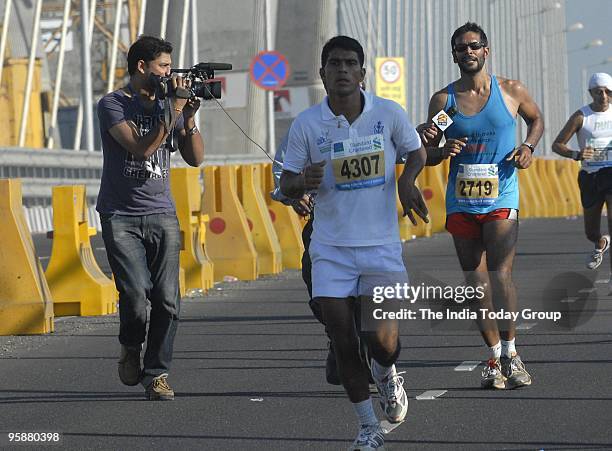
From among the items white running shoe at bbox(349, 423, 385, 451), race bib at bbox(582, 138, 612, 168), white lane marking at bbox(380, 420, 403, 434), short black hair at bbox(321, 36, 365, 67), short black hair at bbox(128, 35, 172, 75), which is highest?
short black hair at bbox(128, 35, 172, 75)

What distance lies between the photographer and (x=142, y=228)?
8.73 m

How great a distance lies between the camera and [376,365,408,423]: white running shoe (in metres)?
7.06

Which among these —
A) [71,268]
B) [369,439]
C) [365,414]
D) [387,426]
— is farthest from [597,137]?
[369,439]

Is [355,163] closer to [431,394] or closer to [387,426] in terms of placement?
[387,426]

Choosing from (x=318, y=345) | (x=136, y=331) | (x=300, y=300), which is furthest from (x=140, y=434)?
(x=300, y=300)

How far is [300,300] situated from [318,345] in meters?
3.53

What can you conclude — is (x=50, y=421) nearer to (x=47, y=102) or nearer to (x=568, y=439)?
(x=568, y=439)

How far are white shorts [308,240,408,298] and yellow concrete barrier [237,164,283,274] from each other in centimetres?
1065

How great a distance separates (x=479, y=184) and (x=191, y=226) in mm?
6561

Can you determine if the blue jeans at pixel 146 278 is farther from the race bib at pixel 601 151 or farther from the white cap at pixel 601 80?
the race bib at pixel 601 151

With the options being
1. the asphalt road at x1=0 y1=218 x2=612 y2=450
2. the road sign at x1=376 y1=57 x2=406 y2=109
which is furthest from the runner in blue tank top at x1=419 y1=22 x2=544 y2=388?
the road sign at x1=376 y1=57 x2=406 y2=109

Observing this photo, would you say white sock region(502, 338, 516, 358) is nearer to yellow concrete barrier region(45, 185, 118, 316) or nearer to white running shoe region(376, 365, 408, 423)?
white running shoe region(376, 365, 408, 423)

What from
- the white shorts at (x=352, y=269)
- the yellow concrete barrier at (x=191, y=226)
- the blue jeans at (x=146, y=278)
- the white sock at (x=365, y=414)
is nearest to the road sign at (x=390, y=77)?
the yellow concrete barrier at (x=191, y=226)

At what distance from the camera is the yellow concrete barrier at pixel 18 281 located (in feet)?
38.7
